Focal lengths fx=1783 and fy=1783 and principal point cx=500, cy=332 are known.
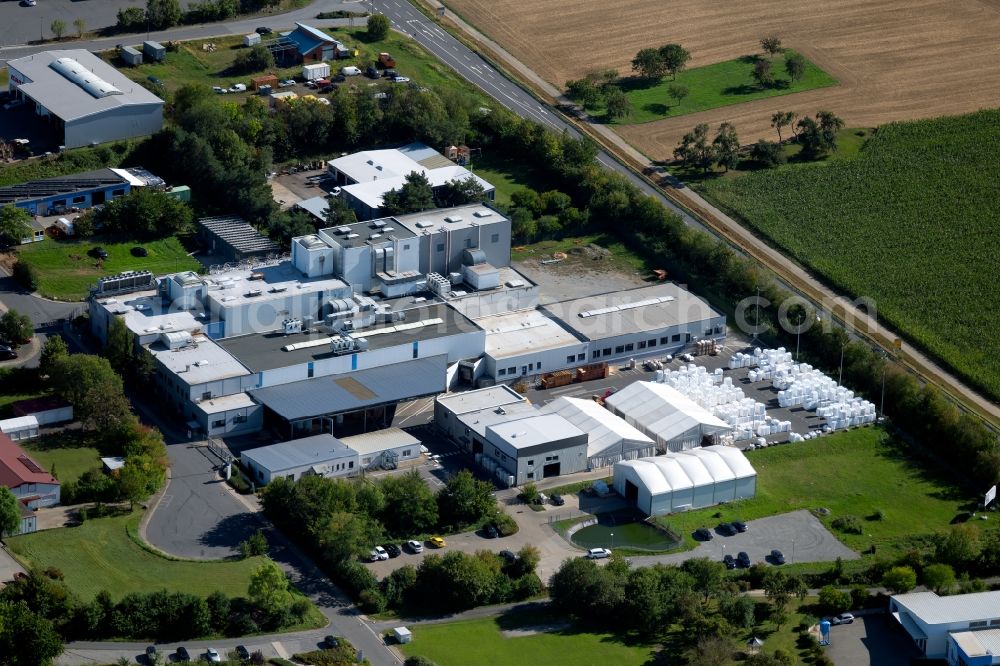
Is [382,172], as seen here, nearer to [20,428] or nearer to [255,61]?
[255,61]

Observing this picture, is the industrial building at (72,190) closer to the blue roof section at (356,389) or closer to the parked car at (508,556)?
the blue roof section at (356,389)

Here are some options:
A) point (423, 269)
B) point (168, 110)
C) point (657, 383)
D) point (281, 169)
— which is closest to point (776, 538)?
point (657, 383)

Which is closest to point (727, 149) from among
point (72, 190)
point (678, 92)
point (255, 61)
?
point (678, 92)

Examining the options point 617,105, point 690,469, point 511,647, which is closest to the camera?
point 511,647

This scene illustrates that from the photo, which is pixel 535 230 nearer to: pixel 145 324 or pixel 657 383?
pixel 657 383

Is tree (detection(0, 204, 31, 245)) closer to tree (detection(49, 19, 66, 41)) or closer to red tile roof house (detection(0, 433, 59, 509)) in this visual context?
red tile roof house (detection(0, 433, 59, 509))

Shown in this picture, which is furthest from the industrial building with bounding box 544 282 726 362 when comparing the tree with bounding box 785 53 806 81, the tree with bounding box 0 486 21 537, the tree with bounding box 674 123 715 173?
the tree with bounding box 785 53 806 81
